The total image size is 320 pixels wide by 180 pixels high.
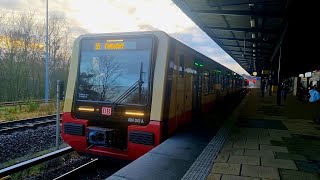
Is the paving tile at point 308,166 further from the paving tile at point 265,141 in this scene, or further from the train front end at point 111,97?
the train front end at point 111,97

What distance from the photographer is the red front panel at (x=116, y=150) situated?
20.1 feet

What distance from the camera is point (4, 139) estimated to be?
9.32m

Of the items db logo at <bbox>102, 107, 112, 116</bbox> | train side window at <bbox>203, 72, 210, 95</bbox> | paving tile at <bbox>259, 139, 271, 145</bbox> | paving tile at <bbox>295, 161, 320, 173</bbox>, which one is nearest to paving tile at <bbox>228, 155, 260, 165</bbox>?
paving tile at <bbox>295, 161, 320, 173</bbox>

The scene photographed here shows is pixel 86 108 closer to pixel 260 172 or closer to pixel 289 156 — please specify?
pixel 260 172

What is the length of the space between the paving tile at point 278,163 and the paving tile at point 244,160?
0.39 ft

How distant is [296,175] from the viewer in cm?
468

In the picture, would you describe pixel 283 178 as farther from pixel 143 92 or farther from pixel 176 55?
pixel 176 55

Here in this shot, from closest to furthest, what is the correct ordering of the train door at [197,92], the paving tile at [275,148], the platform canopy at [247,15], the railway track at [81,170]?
the railway track at [81,170]
the paving tile at [275,148]
the train door at [197,92]
the platform canopy at [247,15]

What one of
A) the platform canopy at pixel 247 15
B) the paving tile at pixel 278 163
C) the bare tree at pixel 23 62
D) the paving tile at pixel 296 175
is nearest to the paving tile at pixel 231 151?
the paving tile at pixel 278 163

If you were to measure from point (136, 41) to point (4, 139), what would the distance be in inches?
228

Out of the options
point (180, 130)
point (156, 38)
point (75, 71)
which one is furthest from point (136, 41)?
point (180, 130)

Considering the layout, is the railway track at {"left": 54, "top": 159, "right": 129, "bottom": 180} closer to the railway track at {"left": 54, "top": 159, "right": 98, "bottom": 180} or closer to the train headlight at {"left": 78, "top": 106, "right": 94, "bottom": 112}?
the railway track at {"left": 54, "top": 159, "right": 98, "bottom": 180}

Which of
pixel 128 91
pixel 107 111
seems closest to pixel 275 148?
pixel 128 91

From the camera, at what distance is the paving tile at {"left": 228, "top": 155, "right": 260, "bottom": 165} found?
5.36 m
